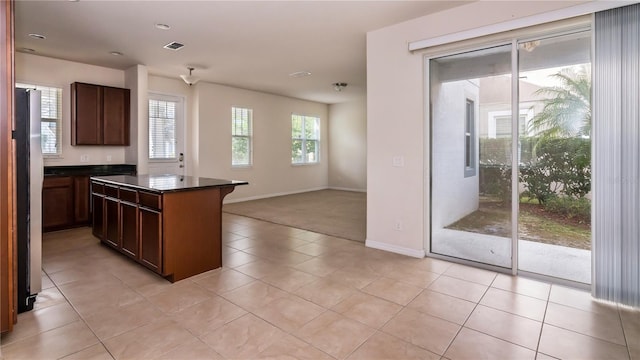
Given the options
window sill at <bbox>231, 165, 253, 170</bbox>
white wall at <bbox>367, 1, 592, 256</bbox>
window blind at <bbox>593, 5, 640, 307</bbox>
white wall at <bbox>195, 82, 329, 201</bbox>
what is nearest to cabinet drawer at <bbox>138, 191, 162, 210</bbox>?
white wall at <bbox>367, 1, 592, 256</bbox>

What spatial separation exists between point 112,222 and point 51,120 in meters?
2.71

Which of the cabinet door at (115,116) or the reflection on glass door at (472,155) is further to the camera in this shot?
the cabinet door at (115,116)

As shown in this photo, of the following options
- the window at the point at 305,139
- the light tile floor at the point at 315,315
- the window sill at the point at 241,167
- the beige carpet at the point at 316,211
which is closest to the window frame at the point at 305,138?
the window at the point at 305,139

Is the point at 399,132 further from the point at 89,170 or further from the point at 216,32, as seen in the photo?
the point at 89,170

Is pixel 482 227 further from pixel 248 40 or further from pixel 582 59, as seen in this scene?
pixel 248 40

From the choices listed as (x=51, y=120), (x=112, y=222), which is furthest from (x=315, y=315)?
(x=51, y=120)

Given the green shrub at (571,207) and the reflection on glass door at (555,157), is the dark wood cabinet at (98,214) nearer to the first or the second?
the reflection on glass door at (555,157)

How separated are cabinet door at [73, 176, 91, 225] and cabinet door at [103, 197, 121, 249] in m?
1.59

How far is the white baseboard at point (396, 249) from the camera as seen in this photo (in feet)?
12.2

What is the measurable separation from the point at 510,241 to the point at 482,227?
29 cm

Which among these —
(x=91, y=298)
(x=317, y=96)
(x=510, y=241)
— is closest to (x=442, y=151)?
(x=510, y=241)

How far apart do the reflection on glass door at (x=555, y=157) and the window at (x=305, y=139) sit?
677 centimetres

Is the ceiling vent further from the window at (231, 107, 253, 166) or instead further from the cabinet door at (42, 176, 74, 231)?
the window at (231, 107, 253, 166)

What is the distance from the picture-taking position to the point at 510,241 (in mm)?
3221
